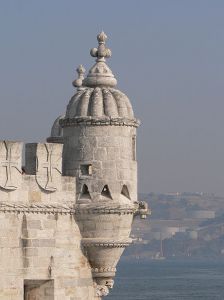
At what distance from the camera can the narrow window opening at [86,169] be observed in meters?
38.8

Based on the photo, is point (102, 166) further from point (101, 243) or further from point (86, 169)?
point (101, 243)

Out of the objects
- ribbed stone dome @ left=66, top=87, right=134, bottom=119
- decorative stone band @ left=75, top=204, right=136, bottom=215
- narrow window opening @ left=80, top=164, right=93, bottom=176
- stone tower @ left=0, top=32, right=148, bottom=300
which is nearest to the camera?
stone tower @ left=0, top=32, right=148, bottom=300

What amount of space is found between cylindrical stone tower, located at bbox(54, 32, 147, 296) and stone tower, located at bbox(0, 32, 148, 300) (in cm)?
3

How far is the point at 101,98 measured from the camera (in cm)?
3916

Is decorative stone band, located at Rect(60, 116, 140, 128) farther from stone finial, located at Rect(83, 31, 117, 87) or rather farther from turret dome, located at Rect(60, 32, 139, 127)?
stone finial, located at Rect(83, 31, 117, 87)

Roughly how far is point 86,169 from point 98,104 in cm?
208

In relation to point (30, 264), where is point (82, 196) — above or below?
above

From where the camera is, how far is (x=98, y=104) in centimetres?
3906

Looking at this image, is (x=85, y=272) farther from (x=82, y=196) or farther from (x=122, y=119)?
(x=122, y=119)

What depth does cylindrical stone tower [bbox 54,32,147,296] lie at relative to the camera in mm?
38656

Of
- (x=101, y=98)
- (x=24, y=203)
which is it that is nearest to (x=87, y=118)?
(x=101, y=98)

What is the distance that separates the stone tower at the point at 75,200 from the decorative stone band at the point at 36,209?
3 cm

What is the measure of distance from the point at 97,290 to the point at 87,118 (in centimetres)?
553

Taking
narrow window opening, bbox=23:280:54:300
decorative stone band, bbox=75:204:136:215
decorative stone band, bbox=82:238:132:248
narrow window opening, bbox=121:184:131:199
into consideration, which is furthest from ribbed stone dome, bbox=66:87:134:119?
narrow window opening, bbox=23:280:54:300
